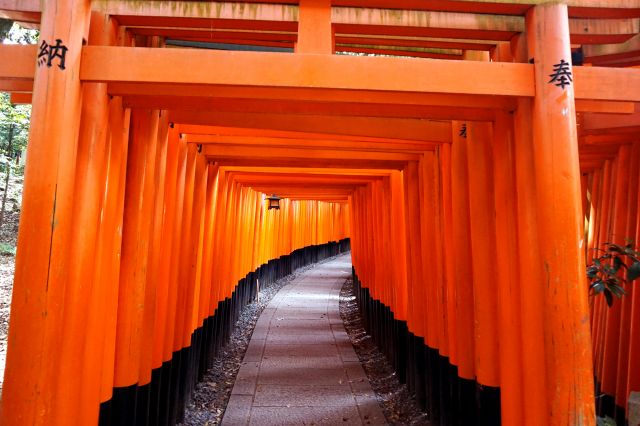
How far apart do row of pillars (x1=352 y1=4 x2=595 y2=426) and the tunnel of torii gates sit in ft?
0.04

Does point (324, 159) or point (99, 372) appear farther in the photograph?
point (324, 159)

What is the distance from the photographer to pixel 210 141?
479 cm

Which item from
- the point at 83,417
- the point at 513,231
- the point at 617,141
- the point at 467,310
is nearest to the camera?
the point at 83,417

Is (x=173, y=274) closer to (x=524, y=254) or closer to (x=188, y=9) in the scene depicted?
(x=188, y=9)

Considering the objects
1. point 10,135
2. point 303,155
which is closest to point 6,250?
point 10,135

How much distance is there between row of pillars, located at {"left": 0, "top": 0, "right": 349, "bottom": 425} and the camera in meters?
2.04

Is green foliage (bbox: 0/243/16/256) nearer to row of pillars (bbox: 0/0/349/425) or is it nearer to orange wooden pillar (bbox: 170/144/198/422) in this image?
orange wooden pillar (bbox: 170/144/198/422)

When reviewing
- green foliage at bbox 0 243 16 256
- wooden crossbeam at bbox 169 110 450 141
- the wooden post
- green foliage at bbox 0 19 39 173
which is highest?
green foliage at bbox 0 19 39 173

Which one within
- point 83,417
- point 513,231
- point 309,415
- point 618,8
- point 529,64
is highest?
point 618,8

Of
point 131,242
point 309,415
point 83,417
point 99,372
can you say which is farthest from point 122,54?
point 309,415

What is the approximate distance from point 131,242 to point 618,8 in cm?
355

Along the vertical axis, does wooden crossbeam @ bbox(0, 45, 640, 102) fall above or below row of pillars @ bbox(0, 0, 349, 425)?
above

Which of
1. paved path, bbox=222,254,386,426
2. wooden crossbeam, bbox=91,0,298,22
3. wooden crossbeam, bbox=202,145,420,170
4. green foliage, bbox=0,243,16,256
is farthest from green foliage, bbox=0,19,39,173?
wooden crossbeam, bbox=91,0,298,22

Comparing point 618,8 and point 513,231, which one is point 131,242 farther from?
→ point 618,8
